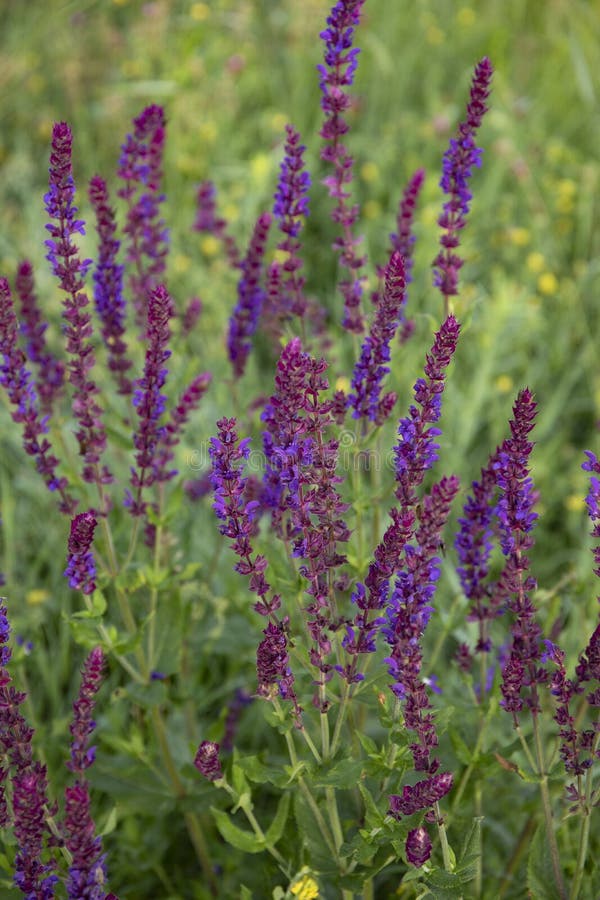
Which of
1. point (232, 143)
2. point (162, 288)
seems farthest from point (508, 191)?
point (162, 288)

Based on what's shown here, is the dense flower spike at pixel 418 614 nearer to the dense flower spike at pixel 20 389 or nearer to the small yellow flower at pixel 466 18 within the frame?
the dense flower spike at pixel 20 389

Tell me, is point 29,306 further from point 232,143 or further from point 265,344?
point 232,143

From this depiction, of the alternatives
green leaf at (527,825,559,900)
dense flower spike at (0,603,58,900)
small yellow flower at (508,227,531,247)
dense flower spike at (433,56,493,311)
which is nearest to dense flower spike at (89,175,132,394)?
dense flower spike at (433,56,493,311)

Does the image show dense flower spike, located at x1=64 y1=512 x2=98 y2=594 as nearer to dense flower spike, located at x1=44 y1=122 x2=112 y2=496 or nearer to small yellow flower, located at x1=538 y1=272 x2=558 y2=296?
dense flower spike, located at x1=44 y1=122 x2=112 y2=496

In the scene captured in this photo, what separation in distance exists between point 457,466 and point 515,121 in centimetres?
268

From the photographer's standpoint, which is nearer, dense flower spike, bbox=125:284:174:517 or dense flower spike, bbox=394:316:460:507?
dense flower spike, bbox=394:316:460:507

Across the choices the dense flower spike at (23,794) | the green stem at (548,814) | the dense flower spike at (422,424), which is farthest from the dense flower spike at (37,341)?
the green stem at (548,814)

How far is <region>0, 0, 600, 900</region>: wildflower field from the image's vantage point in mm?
2086

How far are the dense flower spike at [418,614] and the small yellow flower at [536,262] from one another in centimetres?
375

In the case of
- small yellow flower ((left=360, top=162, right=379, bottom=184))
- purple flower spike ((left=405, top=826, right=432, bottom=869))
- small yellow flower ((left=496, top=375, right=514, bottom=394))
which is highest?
small yellow flower ((left=360, top=162, right=379, bottom=184))

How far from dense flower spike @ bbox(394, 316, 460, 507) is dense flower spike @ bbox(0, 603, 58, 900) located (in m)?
0.90

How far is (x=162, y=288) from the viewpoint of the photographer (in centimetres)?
Answer: 228

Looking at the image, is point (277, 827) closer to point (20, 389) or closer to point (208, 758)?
point (208, 758)

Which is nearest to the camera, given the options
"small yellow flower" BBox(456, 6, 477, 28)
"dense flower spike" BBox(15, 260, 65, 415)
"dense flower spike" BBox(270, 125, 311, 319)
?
"dense flower spike" BBox(270, 125, 311, 319)
